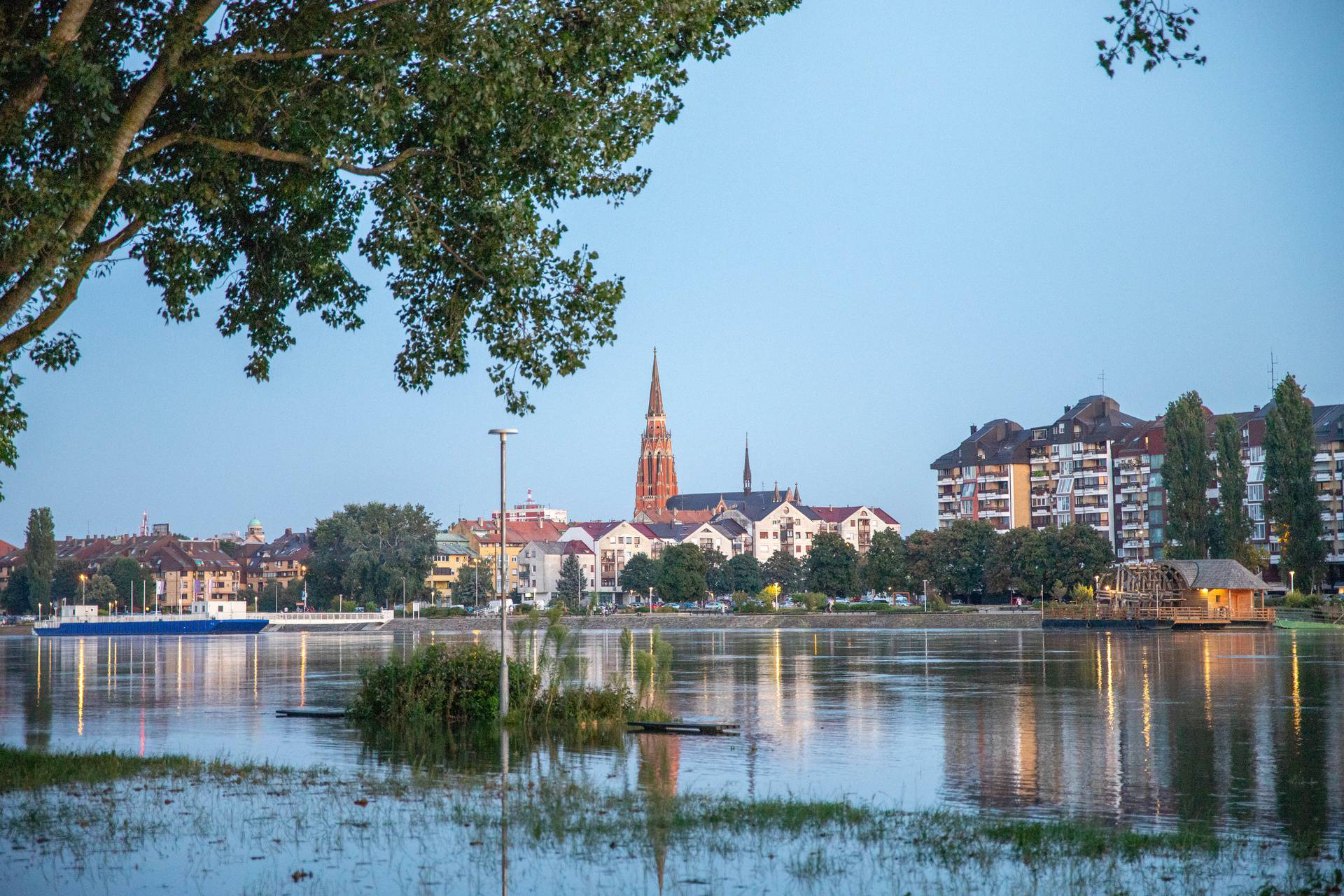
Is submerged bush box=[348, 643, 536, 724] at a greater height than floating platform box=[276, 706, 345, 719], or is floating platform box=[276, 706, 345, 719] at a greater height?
submerged bush box=[348, 643, 536, 724]

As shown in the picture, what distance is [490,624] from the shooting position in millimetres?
126750

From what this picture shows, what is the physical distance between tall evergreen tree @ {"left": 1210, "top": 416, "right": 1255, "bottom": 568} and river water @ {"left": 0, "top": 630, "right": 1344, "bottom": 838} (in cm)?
5071

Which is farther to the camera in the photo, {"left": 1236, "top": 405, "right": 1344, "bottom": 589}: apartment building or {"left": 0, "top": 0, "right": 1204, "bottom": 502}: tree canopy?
{"left": 1236, "top": 405, "right": 1344, "bottom": 589}: apartment building

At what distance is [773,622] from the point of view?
4747 inches

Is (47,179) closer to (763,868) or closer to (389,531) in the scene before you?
(763,868)

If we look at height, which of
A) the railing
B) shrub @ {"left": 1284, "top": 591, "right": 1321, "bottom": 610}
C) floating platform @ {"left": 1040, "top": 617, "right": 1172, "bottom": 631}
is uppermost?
shrub @ {"left": 1284, "top": 591, "right": 1321, "bottom": 610}

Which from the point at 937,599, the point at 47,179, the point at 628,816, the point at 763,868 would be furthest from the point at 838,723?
the point at 937,599

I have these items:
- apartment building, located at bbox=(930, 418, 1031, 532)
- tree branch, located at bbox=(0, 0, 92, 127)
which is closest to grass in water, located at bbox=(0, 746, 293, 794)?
tree branch, located at bbox=(0, 0, 92, 127)

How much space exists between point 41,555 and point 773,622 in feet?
304

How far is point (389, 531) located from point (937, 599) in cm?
5665

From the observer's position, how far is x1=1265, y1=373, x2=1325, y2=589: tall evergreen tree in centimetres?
9675

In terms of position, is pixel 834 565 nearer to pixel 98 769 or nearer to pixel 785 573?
pixel 785 573

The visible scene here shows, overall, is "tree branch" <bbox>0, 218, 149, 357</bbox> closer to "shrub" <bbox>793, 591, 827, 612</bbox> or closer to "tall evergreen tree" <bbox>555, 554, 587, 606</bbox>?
"shrub" <bbox>793, 591, 827, 612</bbox>

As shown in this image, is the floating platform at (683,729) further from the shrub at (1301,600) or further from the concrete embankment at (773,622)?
the shrub at (1301,600)
